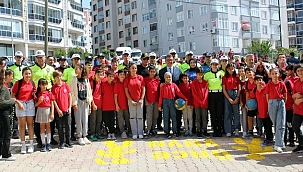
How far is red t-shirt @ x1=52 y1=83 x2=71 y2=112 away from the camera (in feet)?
28.0

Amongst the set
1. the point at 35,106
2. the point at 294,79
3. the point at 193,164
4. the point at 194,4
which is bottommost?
the point at 193,164

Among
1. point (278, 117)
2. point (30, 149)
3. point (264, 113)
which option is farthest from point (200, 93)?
point (30, 149)

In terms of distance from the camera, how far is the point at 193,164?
6.88 metres

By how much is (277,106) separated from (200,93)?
2371 millimetres

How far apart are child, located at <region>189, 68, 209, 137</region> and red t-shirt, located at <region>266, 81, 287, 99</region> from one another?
2.12 m

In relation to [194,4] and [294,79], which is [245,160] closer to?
[294,79]

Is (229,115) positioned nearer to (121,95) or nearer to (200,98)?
(200,98)

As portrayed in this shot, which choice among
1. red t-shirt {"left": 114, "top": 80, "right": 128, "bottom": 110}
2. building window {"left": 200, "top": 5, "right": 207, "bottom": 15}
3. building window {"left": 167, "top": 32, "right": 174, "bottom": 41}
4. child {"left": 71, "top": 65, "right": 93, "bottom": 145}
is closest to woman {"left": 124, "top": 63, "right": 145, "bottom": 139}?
red t-shirt {"left": 114, "top": 80, "right": 128, "bottom": 110}

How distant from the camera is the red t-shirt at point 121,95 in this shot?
968 cm

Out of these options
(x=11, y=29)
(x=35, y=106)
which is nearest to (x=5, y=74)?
(x=35, y=106)

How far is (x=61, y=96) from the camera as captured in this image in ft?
28.1

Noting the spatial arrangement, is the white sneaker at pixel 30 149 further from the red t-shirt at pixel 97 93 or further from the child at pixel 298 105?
the child at pixel 298 105

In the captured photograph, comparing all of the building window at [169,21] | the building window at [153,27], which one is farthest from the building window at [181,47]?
the building window at [153,27]

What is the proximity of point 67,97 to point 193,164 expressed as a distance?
12.2ft
